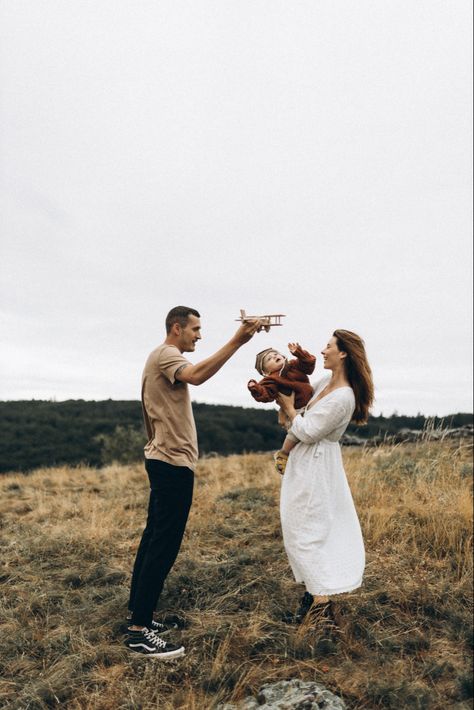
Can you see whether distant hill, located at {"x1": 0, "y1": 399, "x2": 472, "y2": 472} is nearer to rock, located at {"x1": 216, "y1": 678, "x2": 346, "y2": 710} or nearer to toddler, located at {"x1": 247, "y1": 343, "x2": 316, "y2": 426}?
toddler, located at {"x1": 247, "y1": 343, "x2": 316, "y2": 426}

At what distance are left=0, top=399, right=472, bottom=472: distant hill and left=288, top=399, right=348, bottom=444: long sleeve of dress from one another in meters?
15.1

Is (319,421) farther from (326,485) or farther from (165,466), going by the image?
(165,466)

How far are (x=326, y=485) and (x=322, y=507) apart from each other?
15 centimetres

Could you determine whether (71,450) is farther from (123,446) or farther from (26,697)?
(26,697)

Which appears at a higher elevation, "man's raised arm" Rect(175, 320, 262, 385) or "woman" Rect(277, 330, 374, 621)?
"man's raised arm" Rect(175, 320, 262, 385)

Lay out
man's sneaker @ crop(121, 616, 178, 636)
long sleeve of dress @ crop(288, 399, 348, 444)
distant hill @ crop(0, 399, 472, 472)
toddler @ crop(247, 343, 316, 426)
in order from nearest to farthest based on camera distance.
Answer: long sleeve of dress @ crop(288, 399, 348, 444), toddler @ crop(247, 343, 316, 426), man's sneaker @ crop(121, 616, 178, 636), distant hill @ crop(0, 399, 472, 472)

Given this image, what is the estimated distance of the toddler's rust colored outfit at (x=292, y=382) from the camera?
406 cm

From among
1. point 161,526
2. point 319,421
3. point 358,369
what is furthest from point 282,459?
point 161,526

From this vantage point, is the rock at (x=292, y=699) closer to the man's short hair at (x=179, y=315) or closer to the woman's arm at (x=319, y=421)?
the woman's arm at (x=319, y=421)

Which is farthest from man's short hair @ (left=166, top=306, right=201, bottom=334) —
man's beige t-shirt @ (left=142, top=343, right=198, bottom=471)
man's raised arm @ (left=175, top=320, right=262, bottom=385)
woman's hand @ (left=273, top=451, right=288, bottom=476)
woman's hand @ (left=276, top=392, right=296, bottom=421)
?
woman's hand @ (left=273, top=451, right=288, bottom=476)

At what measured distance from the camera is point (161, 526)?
13.3 ft

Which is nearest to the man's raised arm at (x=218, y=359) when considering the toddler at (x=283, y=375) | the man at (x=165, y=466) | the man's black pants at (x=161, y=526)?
the man at (x=165, y=466)

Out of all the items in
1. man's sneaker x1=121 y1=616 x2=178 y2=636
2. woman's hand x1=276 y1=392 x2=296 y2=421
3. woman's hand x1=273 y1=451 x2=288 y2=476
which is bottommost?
man's sneaker x1=121 y1=616 x2=178 y2=636

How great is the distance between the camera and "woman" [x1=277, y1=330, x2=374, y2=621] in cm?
402
